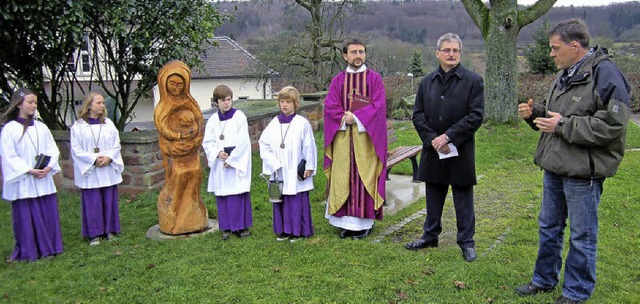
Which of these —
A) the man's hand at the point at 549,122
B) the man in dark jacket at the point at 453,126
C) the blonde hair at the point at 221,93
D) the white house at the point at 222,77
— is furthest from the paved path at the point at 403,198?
the white house at the point at 222,77

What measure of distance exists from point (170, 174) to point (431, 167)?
2.85 metres

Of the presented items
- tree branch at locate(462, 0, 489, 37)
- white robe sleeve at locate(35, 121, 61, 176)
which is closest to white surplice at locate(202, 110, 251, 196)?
white robe sleeve at locate(35, 121, 61, 176)

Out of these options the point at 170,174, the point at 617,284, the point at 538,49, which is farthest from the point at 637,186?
the point at 538,49

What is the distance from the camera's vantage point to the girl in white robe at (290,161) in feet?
17.6

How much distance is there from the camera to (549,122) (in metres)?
3.57

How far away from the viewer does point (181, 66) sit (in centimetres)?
557

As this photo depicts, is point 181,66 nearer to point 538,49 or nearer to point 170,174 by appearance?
point 170,174

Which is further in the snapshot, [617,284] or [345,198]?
[345,198]

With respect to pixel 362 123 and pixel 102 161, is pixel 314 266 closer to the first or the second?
pixel 362 123

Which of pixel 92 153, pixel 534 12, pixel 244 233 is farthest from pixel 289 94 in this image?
pixel 534 12

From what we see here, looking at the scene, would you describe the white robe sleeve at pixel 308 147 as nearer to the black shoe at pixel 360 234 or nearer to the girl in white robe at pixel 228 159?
the girl in white robe at pixel 228 159

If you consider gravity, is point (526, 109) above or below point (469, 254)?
above

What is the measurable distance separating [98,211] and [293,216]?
2125mm

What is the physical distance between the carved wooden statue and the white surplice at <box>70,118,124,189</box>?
54 cm
